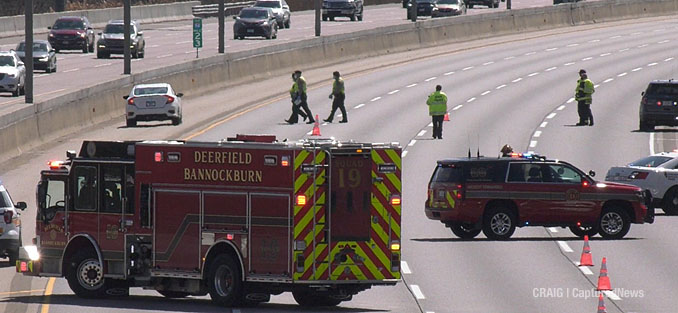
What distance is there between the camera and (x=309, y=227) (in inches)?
846

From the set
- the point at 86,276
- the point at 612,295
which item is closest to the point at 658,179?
the point at 612,295

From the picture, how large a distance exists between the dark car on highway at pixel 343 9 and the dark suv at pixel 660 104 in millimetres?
42680

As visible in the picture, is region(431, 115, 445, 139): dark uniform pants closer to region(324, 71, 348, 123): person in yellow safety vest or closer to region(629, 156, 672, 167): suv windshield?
region(324, 71, 348, 123): person in yellow safety vest

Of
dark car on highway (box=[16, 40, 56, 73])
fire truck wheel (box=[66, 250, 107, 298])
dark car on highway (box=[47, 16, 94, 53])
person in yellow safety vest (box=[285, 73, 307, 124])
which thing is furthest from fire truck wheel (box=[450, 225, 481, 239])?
dark car on highway (box=[47, 16, 94, 53])

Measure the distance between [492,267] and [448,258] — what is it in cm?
146

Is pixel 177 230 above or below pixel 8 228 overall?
above

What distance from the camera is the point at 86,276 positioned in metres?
23.2

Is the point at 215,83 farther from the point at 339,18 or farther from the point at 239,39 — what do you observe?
the point at 339,18

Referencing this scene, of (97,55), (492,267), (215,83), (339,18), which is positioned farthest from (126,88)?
(339,18)

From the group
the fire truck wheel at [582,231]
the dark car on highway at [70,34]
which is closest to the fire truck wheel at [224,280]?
the fire truck wheel at [582,231]

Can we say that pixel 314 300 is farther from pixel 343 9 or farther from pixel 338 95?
pixel 343 9

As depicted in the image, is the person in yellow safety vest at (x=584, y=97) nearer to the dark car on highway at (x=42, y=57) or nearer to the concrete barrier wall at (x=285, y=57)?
the concrete barrier wall at (x=285, y=57)

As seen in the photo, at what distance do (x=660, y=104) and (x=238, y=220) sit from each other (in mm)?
31701

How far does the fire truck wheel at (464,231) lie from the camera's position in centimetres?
3123
